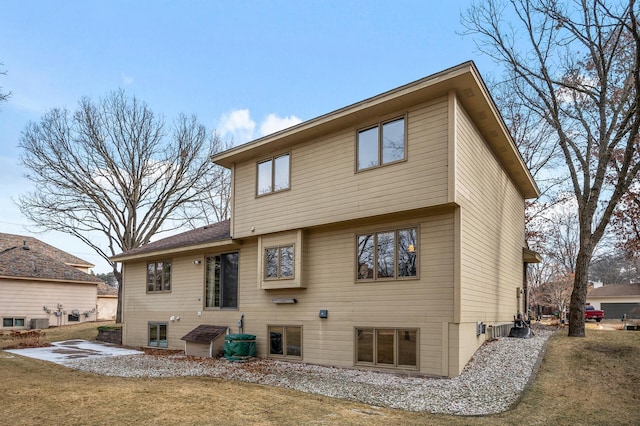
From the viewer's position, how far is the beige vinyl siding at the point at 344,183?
9.84 meters

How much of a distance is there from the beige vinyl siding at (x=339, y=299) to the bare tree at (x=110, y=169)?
11.6 m

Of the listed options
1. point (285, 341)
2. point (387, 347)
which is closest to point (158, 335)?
point (285, 341)

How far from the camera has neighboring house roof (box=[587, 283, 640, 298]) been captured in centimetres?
3931

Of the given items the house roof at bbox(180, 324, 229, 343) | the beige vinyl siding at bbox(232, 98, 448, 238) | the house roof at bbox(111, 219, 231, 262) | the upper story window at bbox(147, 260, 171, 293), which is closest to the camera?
the beige vinyl siding at bbox(232, 98, 448, 238)

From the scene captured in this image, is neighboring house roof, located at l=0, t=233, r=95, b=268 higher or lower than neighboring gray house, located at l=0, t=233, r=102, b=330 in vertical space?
higher

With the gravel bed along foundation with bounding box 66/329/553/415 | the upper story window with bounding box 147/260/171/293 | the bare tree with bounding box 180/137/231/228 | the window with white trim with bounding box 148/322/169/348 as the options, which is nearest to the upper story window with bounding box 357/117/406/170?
the gravel bed along foundation with bounding box 66/329/553/415

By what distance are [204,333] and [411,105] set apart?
9245 millimetres

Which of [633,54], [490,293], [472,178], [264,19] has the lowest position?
[490,293]

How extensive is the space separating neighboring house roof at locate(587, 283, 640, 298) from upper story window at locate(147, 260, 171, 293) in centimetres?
3842

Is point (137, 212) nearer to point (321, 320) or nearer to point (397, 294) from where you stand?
point (321, 320)

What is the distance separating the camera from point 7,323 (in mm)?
24844

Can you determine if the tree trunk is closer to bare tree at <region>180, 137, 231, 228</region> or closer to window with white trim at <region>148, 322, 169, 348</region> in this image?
window with white trim at <region>148, 322, 169, 348</region>

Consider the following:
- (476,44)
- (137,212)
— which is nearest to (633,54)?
(476,44)

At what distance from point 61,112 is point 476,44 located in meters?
20.8
